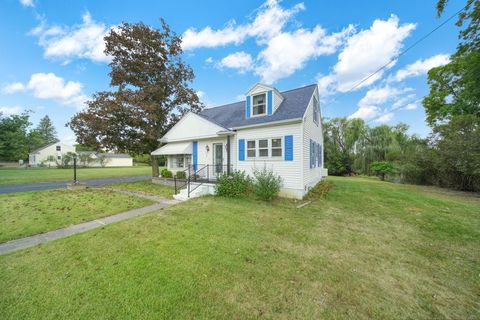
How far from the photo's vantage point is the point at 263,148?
10305mm

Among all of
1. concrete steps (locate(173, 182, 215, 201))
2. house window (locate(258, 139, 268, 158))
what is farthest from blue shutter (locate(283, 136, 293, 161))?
concrete steps (locate(173, 182, 215, 201))

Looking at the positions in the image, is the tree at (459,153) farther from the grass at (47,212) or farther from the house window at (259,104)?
the grass at (47,212)

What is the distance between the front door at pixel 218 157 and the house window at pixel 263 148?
3.00 meters

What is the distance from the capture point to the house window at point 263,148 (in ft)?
33.7

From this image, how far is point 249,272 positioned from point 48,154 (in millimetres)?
65659

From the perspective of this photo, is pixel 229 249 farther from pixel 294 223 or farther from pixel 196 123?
pixel 196 123

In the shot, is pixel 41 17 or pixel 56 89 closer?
pixel 41 17

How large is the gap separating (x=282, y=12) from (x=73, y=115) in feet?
55.1

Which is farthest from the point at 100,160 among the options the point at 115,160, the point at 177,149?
the point at 177,149

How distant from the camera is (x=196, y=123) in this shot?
1308 cm

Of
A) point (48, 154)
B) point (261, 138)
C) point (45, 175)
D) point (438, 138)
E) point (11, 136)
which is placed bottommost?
point (45, 175)

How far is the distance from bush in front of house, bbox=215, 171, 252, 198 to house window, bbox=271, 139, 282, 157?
1997 millimetres

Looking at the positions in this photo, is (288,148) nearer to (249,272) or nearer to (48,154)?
(249,272)

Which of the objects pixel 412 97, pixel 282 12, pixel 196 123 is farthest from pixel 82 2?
pixel 412 97
